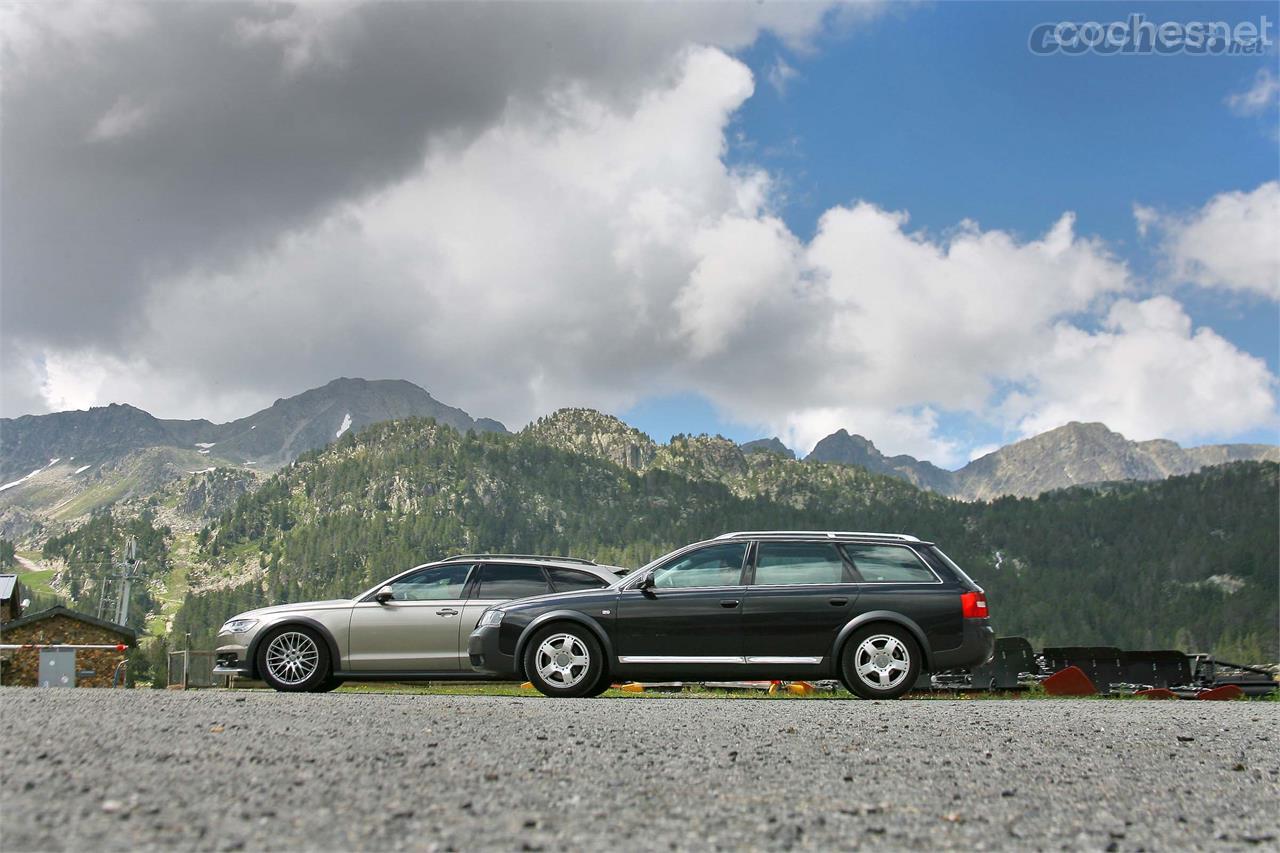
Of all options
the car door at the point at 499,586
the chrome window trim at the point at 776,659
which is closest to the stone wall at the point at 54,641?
the car door at the point at 499,586

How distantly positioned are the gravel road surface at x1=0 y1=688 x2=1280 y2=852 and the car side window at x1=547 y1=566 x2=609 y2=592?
4.77m

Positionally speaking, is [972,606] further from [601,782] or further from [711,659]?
[601,782]

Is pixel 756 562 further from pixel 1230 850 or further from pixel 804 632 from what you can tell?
pixel 1230 850

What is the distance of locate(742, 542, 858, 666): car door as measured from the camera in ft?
38.8

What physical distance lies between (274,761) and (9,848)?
181 centimetres

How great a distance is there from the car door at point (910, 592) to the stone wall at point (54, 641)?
30932mm

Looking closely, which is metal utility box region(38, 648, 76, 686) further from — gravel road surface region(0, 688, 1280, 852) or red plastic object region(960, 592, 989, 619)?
red plastic object region(960, 592, 989, 619)

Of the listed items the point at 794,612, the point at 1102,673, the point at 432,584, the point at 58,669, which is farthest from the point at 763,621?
the point at 58,669

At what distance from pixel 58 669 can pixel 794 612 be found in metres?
24.5

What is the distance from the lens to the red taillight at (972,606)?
11820 mm

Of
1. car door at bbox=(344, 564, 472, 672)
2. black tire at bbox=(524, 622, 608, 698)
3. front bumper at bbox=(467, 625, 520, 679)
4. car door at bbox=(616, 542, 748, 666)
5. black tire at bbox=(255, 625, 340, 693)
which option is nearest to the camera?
car door at bbox=(616, 542, 748, 666)

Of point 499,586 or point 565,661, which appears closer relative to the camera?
point 565,661

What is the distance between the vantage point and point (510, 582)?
13.7 metres

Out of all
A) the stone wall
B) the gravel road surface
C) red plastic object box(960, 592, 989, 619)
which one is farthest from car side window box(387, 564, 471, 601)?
the stone wall
